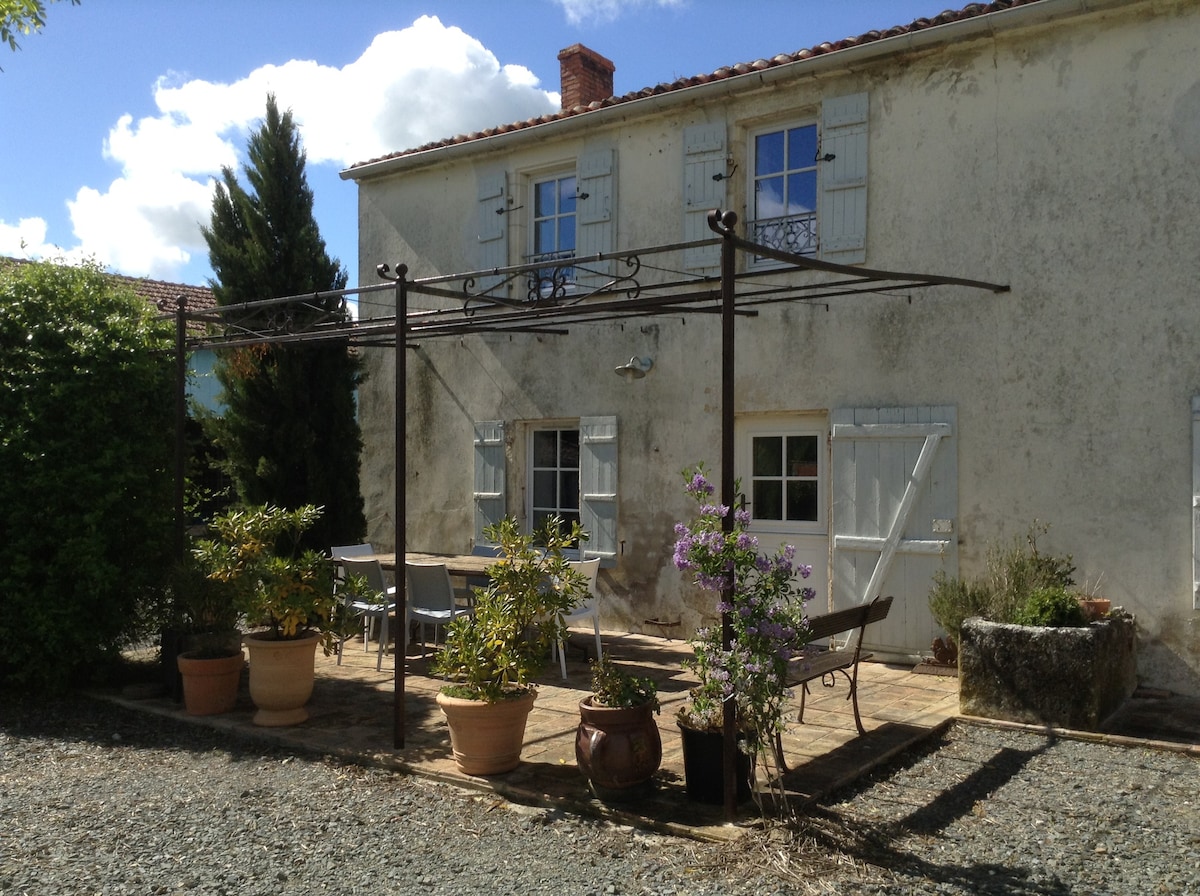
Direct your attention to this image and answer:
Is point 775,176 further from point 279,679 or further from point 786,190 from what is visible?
point 279,679

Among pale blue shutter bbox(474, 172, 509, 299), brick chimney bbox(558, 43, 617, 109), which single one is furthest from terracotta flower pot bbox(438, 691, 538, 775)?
brick chimney bbox(558, 43, 617, 109)

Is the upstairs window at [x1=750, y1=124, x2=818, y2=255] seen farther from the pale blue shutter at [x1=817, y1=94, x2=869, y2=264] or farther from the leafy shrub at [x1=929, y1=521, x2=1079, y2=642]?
the leafy shrub at [x1=929, y1=521, x2=1079, y2=642]

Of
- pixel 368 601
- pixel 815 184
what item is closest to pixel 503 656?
pixel 368 601

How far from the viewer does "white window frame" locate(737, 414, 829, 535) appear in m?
8.23

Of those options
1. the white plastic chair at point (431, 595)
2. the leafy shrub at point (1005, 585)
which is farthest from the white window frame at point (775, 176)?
the white plastic chair at point (431, 595)

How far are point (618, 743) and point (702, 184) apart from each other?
5415 millimetres

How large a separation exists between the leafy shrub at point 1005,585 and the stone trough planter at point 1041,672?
0.67ft

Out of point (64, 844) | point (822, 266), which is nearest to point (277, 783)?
point (64, 844)

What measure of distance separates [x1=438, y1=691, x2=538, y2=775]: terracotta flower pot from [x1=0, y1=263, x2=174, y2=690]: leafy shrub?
3272mm

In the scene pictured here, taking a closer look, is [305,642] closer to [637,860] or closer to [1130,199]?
[637,860]

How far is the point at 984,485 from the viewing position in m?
7.33

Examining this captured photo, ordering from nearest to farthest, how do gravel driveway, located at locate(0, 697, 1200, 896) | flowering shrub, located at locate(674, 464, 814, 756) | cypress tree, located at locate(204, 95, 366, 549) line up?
gravel driveway, located at locate(0, 697, 1200, 896) → flowering shrub, located at locate(674, 464, 814, 756) → cypress tree, located at locate(204, 95, 366, 549)

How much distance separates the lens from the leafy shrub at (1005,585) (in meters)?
6.34

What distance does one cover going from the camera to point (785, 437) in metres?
8.44
